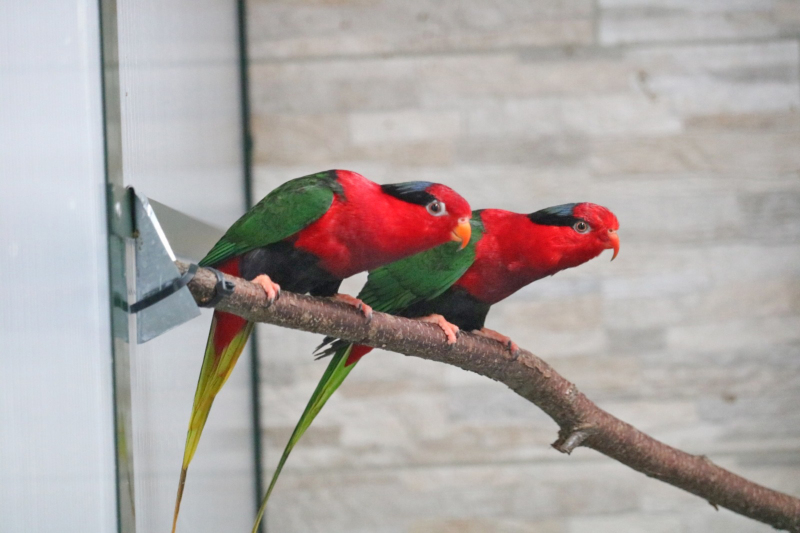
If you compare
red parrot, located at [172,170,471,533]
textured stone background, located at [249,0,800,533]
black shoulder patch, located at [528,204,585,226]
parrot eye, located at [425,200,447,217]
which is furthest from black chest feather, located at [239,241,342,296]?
textured stone background, located at [249,0,800,533]

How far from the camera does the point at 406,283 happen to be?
0.66 m

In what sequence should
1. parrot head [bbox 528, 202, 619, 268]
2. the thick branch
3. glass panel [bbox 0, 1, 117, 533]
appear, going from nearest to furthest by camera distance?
glass panel [bbox 0, 1, 117, 533] < the thick branch < parrot head [bbox 528, 202, 619, 268]

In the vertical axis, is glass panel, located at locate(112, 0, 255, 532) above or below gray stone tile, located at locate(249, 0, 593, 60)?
below

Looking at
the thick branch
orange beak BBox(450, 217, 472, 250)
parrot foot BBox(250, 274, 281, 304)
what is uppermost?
orange beak BBox(450, 217, 472, 250)

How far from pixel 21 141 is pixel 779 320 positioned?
1320 millimetres

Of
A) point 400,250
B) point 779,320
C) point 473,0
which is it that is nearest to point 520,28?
point 473,0

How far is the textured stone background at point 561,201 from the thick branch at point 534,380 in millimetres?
464

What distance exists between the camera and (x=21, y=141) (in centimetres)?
39

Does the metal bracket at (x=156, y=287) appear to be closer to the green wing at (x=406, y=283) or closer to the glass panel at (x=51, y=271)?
the glass panel at (x=51, y=271)

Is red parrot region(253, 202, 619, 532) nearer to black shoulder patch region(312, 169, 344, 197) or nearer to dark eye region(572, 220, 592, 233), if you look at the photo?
dark eye region(572, 220, 592, 233)

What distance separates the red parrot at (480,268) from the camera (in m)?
0.61

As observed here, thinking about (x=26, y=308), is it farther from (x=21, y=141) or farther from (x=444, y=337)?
(x=444, y=337)

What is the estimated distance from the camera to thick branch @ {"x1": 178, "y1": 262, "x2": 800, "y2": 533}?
493 mm

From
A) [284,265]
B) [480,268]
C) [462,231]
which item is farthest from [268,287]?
[480,268]
